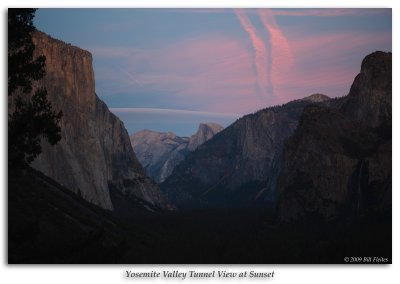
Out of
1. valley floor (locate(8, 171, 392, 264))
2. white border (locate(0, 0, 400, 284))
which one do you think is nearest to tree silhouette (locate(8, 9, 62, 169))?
white border (locate(0, 0, 400, 284))

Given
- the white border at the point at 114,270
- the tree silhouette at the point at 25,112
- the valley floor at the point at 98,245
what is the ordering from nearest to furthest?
1. the tree silhouette at the point at 25,112
2. the white border at the point at 114,270
3. the valley floor at the point at 98,245

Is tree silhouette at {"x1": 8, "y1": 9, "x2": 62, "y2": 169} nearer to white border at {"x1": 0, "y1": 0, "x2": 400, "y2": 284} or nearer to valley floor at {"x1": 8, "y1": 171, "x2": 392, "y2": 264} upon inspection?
white border at {"x1": 0, "y1": 0, "x2": 400, "y2": 284}

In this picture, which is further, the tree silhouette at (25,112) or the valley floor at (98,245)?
the valley floor at (98,245)

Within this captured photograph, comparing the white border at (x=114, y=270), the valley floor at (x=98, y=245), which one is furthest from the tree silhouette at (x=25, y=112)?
the valley floor at (x=98, y=245)

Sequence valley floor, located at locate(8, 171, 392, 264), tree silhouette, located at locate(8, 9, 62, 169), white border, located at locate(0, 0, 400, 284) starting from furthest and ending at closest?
valley floor, located at locate(8, 171, 392, 264) → white border, located at locate(0, 0, 400, 284) → tree silhouette, located at locate(8, 9, 62, 169)

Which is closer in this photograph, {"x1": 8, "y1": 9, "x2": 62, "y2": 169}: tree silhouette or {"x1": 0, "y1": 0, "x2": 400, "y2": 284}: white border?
{"x1": 8, "y1": 9, "x2": 62, "y2": 169}: tree silhouette

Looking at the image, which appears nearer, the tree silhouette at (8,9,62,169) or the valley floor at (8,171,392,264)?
the tree silhouette at (8,9,62,169)

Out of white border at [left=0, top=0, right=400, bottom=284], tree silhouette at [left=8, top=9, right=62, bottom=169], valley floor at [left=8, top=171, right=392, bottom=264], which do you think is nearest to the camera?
tree silhouette at [left=8, top=9, right=62, bottom=169]

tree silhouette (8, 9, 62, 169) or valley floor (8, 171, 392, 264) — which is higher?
tree silhouette (8, 9, 62, 169)

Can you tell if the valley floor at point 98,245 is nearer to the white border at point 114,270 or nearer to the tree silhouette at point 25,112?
the white border at point 114,270
